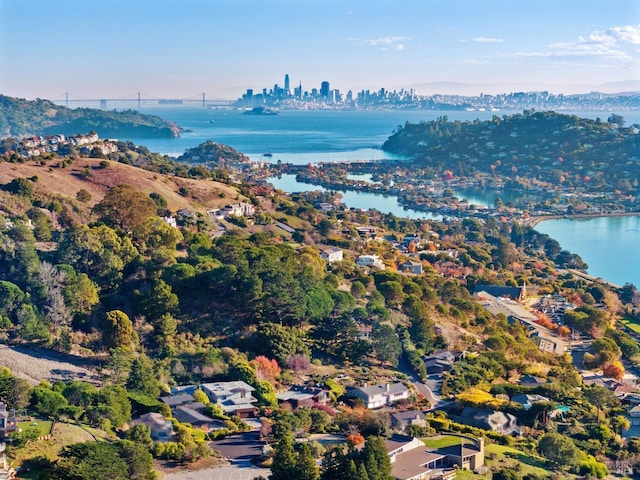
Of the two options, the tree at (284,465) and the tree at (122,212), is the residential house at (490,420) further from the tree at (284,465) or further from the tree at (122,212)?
the tree at (122,212)

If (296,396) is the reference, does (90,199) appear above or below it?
above

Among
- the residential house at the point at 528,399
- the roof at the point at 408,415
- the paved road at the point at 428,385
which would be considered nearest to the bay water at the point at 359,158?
the paved road at the point at 428,385

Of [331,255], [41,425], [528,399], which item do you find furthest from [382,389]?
[331,255]

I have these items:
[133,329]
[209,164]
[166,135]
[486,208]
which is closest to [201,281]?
[133,329]

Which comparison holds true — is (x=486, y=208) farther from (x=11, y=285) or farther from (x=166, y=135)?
(x=166, y=135)

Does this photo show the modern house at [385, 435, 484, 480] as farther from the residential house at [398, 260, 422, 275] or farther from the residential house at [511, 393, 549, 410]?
the residential house at [398, 260, 422, 275]
